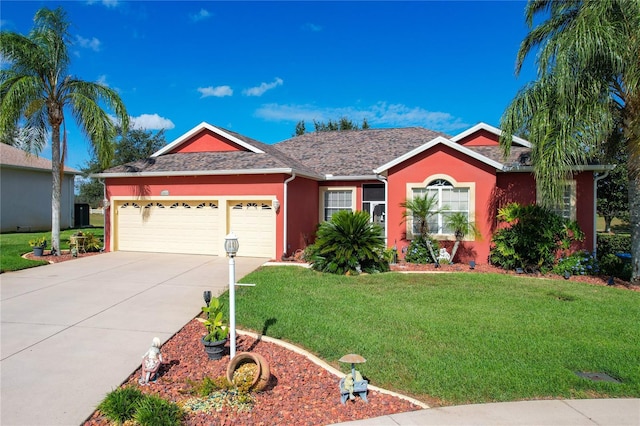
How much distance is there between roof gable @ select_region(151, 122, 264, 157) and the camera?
16125mm

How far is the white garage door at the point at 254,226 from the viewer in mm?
13555

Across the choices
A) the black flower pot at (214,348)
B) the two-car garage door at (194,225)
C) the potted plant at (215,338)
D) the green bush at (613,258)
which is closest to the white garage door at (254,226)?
the two-car garage door at (194,225)

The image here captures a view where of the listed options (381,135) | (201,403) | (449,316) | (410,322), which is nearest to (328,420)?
(201,403)

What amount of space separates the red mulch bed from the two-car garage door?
806 centimetres

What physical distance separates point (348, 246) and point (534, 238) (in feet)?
18.3

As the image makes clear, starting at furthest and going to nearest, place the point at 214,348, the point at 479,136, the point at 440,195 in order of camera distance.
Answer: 1. the point at 479,136
2. the point at 440,195
3. the point at 214,348

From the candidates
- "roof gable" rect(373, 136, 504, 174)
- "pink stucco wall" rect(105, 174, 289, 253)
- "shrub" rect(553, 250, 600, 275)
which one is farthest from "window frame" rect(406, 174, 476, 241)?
"pink stucco wall" rect(105, 174, 289, 253)

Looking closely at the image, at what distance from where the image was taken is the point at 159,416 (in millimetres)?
3588

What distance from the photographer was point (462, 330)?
6.15 metres

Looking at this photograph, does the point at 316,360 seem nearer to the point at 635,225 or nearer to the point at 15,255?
the point at 635,225

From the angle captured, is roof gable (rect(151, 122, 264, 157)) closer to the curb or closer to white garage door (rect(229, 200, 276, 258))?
white garage door (rect(229, 200, 276, 258))

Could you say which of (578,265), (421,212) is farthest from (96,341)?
(578,265)

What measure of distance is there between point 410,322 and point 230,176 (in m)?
9.41

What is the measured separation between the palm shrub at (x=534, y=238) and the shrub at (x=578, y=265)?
0.24 meters
